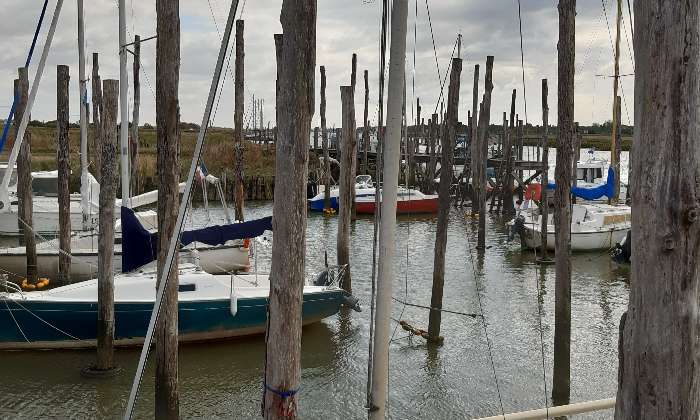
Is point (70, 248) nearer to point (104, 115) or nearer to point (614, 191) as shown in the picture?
point (104, 115)

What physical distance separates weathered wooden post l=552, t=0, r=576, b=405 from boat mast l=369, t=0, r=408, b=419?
4.72 meters

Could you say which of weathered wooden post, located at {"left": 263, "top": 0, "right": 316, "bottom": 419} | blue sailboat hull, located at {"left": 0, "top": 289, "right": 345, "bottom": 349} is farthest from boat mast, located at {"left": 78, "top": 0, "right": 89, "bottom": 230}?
weathered wooden post, located at {"left": 263, "top": 0, "right": 316, "bottom": 419}

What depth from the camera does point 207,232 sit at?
13.3m

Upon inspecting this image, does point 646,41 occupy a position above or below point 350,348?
above

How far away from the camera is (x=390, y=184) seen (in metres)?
5.69

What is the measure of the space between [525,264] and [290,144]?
18.7 m

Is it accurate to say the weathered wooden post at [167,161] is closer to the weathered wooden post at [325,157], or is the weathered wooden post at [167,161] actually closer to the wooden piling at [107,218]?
the wooden piling at [107,218]

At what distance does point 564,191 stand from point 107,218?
6625mm

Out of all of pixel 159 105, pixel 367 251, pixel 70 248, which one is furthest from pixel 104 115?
pixel 367 251

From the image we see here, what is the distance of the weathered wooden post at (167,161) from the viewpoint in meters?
8.40

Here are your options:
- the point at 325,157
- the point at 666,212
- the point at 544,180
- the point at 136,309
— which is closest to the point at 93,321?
the point at 136,309

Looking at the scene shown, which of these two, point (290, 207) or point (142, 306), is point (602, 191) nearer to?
point (142, 306)

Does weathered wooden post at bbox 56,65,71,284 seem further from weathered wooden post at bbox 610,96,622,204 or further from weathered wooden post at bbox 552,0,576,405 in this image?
weathered wooden post at bbox 610,96,622,204

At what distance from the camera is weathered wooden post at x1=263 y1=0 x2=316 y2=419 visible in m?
5.30
